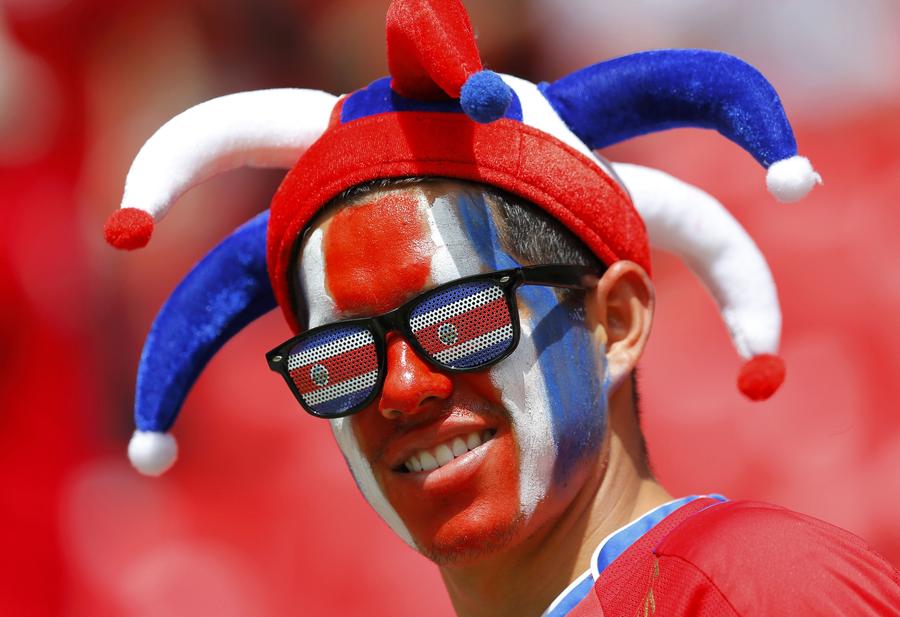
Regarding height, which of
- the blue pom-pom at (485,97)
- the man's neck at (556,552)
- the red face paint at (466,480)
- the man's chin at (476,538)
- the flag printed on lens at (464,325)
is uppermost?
the blue pom-pom at (485,97)

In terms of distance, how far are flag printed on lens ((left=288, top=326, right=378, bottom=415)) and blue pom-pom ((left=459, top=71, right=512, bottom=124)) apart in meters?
0.35

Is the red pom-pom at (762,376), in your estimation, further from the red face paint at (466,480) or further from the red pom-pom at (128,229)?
the red pom-pom at (128,229)

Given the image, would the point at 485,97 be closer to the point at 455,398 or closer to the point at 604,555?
the point at 455,398

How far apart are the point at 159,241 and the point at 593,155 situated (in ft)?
8.55

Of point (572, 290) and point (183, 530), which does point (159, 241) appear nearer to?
point (183, 530)

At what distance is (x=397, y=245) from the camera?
1.70m

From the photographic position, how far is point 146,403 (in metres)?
2.12

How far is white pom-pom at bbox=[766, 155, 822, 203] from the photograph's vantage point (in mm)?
1660

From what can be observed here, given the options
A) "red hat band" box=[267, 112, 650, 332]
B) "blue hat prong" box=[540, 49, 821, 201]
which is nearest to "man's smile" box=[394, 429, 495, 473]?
"red hat band" box=[267, 112, 650, 332]

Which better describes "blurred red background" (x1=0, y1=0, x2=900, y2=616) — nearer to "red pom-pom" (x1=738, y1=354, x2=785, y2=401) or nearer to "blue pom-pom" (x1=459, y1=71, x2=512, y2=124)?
"red pom-pom" (x1=738, y1=354, x2=785, y2=401)

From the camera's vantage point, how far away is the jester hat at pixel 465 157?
5.60ft

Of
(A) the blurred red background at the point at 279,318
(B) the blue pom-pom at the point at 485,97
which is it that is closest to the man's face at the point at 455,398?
(B) the blue pom-pom at the point at 485,97

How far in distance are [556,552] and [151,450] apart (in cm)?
80

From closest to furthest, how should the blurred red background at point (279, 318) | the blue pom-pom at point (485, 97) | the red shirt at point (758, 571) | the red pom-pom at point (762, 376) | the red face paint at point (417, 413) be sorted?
1. the red shirt at point (758, 571)
2. the blue pom-pom at point (485, 97)
3. the red face paint at point (417, 413)
4. the red pom-pom at point (762, 376)
5. the blurred red background at point (279, 318)
